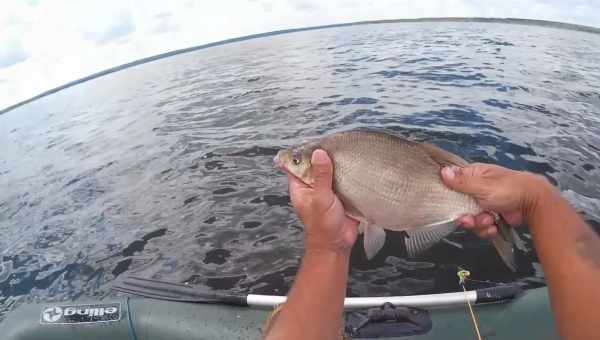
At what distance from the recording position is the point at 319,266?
218 centimetres

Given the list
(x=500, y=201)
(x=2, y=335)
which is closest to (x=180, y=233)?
(x=2, y=335)

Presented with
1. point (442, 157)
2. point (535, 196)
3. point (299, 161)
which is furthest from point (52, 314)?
point (535, 196)

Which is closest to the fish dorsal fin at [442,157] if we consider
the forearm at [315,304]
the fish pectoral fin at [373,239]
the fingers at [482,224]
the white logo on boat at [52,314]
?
the fingers at [482,224]

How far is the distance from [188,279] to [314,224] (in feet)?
17.6

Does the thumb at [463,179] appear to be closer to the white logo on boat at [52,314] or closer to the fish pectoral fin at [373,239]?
the fish pectoral fin at [373,239]

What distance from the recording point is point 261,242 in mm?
7750

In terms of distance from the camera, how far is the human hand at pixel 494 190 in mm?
2234

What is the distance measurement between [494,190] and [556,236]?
1.57 feet

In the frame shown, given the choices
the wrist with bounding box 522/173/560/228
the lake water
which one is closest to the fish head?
the wrist with bounding box 522/173/560/228

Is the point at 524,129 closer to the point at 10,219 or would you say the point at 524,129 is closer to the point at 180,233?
the point at 180,233

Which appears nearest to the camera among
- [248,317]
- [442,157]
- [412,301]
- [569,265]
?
[569,265]

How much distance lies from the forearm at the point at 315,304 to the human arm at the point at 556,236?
1060 mm

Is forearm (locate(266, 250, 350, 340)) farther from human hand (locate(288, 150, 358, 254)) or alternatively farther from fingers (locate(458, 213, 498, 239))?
fingers (locate(458, 213, 498, 239))

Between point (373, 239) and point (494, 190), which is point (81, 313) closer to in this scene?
point (373, 239)
